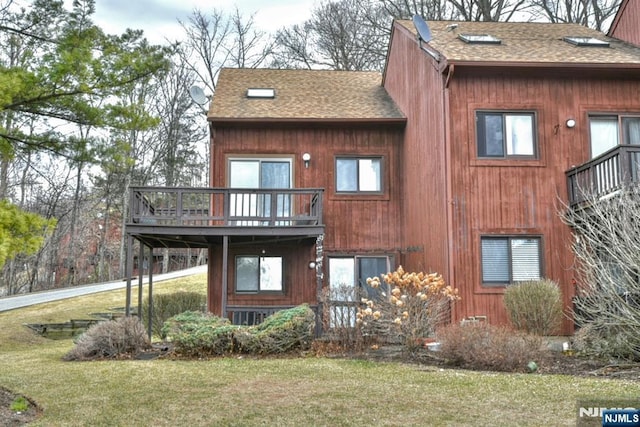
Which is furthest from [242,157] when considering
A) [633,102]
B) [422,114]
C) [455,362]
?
[633,102]

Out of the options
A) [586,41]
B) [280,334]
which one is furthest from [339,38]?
[280,334]

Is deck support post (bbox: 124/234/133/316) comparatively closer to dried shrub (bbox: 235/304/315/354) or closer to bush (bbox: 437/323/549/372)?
dried shrub (bbox: 235/304/315/354)

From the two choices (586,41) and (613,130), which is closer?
(613,130)

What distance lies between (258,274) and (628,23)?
11.6 m

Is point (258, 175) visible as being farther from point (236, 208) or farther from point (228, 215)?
point (228, 215)

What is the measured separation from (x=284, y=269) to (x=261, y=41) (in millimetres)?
18825

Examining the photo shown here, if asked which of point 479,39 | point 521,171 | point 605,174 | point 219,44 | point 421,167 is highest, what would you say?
point 219,44

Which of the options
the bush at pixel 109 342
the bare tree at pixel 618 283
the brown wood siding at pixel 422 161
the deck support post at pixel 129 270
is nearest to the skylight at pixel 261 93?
the brown wood siding at pixel 422 161

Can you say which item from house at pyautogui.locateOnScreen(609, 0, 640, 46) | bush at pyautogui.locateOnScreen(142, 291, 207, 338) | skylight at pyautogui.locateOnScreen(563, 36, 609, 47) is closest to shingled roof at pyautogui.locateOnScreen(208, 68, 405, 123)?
skylight at pyautogui.locateOnScreen(563, 36, 609, 47)

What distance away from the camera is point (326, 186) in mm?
15516

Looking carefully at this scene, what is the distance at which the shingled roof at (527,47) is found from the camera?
12.6 m

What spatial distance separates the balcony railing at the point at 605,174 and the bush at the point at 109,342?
851cm

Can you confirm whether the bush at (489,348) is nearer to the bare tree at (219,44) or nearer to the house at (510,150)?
the house at (510,150)

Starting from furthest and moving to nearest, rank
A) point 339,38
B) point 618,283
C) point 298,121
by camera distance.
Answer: point 339,38
point 298,121
point 618,283
